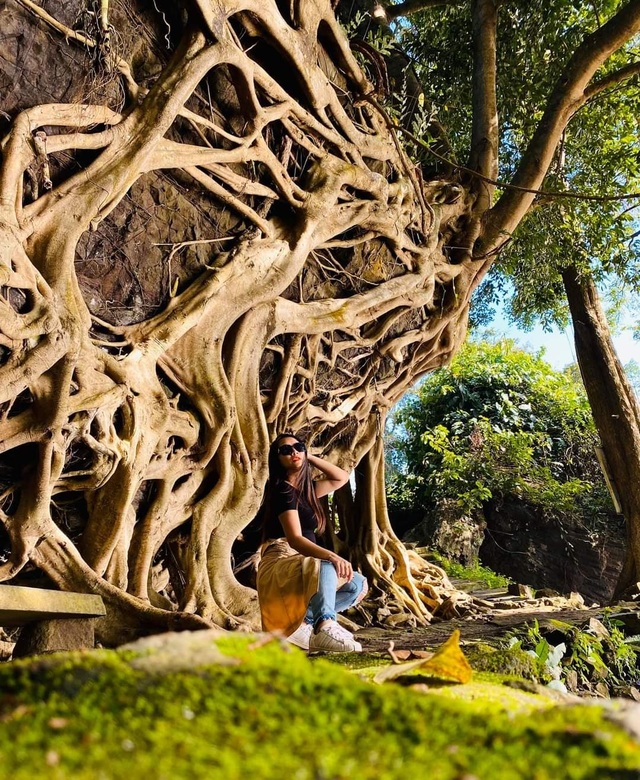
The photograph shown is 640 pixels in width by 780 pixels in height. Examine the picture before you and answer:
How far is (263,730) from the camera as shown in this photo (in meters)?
0.75

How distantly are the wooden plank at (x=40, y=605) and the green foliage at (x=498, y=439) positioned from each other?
21.9 ft

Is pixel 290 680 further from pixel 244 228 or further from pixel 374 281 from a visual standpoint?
pixel 374 281

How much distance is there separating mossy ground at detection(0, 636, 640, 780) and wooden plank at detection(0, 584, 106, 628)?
80 centimetres

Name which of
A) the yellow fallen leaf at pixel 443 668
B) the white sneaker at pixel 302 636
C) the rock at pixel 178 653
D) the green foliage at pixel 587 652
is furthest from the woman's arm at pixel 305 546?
the rock at pixel 178 653

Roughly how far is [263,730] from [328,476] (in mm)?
3072

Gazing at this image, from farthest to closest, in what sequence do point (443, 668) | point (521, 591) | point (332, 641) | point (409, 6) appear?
point (409, 6), point (521, 591), point (332, 641), point (443, 668)

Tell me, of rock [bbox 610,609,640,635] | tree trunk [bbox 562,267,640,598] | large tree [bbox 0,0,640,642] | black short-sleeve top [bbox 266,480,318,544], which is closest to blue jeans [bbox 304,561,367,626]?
black short-sleeve top [bbox 266,480,318,544]

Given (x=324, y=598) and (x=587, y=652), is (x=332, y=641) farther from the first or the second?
(x=587, y=652)

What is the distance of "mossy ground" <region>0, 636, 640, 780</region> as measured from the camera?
0.66 m

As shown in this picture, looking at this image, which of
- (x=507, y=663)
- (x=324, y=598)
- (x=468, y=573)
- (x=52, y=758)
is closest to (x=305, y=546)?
(x=324, y=598)

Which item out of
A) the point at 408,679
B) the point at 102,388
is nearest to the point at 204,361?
the point at 102,388

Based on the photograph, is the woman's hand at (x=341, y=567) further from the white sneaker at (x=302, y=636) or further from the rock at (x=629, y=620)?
the rock at (x=629, y=620)

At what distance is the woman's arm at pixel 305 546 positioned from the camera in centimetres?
285

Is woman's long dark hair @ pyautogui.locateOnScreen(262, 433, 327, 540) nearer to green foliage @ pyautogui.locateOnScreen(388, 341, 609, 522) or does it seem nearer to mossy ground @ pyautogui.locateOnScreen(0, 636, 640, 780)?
mossy ground @ pyautogui.locateOnScreen(0, 636, 640, 780)
